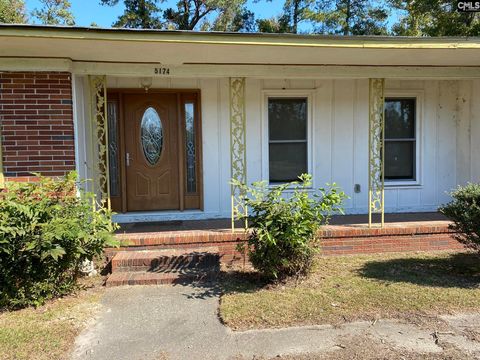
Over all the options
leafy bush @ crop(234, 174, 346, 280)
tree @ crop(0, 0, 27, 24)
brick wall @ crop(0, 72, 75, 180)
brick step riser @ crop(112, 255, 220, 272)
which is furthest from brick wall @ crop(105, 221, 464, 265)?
tree @ crop(0, 0, 27, 24)

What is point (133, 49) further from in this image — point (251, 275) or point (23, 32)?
point (251, 275)

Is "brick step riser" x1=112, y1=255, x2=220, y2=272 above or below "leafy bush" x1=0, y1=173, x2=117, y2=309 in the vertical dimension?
below

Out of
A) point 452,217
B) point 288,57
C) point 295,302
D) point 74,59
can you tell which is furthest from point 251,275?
point 74,59

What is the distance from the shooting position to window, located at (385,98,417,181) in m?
7.61

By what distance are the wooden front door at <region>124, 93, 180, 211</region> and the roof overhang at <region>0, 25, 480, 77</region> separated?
1507 millimetres

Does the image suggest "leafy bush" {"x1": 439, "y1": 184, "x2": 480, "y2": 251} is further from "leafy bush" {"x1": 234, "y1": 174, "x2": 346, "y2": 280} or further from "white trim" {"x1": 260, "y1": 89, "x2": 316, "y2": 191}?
"white trim" {"x1": 260, "y1": 89, "x2": 316, "y2": 191}

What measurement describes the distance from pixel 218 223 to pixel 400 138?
11.8 feet

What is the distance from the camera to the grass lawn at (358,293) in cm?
388

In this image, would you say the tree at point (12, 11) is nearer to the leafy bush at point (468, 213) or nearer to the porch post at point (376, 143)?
the porch post at point (376, 143)

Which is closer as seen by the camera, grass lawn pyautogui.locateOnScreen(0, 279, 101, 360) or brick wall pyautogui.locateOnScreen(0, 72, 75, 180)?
grass lawn pyautogui.locateOnScreen(0, 279, 101, 360)

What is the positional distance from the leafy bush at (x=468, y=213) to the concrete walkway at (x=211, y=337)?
103 centimetres

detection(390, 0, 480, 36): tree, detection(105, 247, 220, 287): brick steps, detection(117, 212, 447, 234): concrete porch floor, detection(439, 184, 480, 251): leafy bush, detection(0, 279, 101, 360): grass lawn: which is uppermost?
detection(390, 0, 480, 36): tree

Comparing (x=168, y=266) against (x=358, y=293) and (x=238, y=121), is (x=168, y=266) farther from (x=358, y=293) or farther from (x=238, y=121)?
(x=238, y=121)

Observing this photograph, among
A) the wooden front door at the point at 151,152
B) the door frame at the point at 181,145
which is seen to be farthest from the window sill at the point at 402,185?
the wooden front door at the point at 151,152
